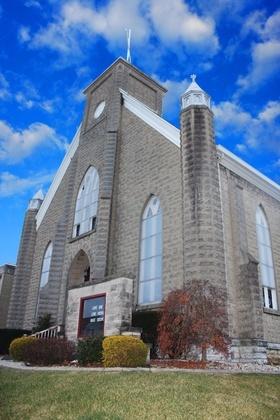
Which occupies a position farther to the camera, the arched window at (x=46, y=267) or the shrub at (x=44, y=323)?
the arched window at (x=46, y=267)

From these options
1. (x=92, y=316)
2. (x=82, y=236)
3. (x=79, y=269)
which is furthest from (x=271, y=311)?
(x=79, y=269)

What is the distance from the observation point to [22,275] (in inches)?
974

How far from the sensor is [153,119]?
768 inches

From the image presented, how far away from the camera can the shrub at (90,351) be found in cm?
1065

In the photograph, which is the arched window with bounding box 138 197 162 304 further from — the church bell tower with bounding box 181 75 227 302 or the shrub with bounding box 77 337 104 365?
the shrub with bounding box 77 337 104 365

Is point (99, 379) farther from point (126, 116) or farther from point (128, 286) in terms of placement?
point (126, 116)

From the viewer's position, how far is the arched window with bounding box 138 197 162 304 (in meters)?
16.2

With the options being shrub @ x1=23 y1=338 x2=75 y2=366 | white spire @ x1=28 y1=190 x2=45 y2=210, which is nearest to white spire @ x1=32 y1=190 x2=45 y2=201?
white spire @ x1=28 y1=190 x2=45 y2=210

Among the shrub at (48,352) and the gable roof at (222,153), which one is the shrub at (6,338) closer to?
the shrub at (48,352)

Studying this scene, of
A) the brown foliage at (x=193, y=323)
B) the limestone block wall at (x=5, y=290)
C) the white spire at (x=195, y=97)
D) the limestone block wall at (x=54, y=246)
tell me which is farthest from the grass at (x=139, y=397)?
the limestone block wall at (x=5, y=290)

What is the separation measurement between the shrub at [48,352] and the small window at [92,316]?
81cm

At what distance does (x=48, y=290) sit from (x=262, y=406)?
1648 centimetres

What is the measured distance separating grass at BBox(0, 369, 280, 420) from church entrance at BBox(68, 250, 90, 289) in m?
12.6

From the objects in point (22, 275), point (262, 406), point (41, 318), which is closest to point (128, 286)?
point (262, 406)
